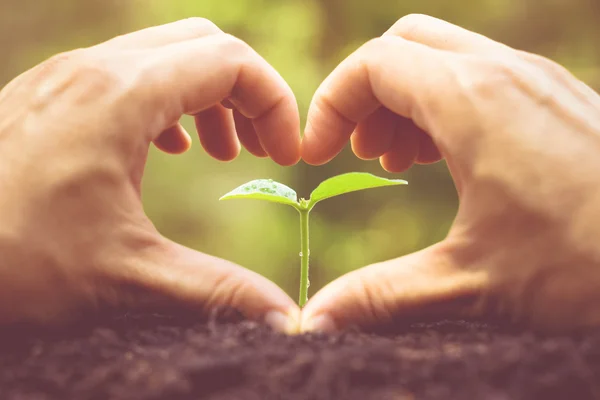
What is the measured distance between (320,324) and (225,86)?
44cm

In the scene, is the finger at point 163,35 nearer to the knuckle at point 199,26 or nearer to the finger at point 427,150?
the knuckle at point 199,26

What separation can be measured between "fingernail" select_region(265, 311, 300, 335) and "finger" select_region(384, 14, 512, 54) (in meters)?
0.51

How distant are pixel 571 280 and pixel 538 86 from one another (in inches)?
11.6

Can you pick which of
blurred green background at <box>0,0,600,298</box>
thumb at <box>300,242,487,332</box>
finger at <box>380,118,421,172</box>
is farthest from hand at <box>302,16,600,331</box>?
blurred green background at <box>0,0,600,298</box>

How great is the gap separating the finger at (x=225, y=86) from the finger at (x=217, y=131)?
0.54 feet

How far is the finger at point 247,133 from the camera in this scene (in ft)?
4.29

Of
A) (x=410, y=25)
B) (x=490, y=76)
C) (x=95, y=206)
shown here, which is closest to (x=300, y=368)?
(x=95, y=206)

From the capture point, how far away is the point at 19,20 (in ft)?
15.0

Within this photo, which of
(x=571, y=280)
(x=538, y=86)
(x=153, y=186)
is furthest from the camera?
(x=153, y=186)

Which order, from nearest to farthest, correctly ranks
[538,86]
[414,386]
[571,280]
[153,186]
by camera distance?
[414,386] < [571,280] < [538,86] < [153,186]

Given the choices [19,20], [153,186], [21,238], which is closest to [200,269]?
[21,238]

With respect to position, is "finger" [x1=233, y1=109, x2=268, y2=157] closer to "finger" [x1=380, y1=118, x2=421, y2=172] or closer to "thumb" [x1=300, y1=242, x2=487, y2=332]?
"finger" [x1=380, y1=118, x2=421, y2=172]

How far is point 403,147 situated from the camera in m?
1.28

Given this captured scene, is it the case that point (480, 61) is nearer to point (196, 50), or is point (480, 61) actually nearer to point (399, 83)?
point (399, 83)
